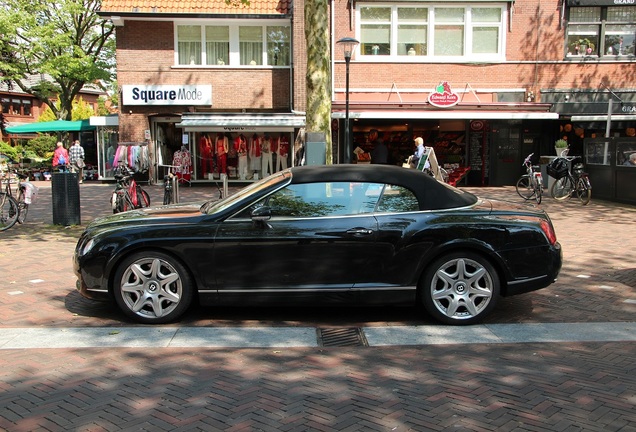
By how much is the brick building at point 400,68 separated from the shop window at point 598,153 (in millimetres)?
4313

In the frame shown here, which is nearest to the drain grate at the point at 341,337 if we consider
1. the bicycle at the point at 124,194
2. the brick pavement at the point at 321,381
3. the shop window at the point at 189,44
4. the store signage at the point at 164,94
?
the brick pavement at the point at 321,381

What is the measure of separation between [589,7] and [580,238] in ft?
47.4

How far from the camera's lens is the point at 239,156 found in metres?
22.3

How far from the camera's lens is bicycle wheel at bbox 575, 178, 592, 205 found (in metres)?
15.3

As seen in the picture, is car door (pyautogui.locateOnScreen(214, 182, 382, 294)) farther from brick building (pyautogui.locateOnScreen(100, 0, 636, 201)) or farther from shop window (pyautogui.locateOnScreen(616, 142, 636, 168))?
brick building (pyautogui.locateOnScreen(100, 0, 636, 201))

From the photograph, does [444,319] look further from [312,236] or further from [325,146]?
[325,146]

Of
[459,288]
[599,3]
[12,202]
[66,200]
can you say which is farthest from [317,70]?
[599,3]

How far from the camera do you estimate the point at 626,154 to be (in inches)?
597

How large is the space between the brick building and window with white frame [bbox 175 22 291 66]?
1.5 inches

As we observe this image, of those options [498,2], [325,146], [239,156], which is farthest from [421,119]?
[325,146]

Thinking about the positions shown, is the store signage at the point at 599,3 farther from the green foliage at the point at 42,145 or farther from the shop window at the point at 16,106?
the shop window at the point at 16,106

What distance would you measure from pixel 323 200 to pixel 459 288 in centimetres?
155

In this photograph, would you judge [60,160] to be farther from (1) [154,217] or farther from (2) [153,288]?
(2) [153,288]

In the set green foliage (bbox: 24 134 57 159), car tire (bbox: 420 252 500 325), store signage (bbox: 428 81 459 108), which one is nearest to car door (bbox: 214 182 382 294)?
car tire (bbox: 420 252 500 325)
